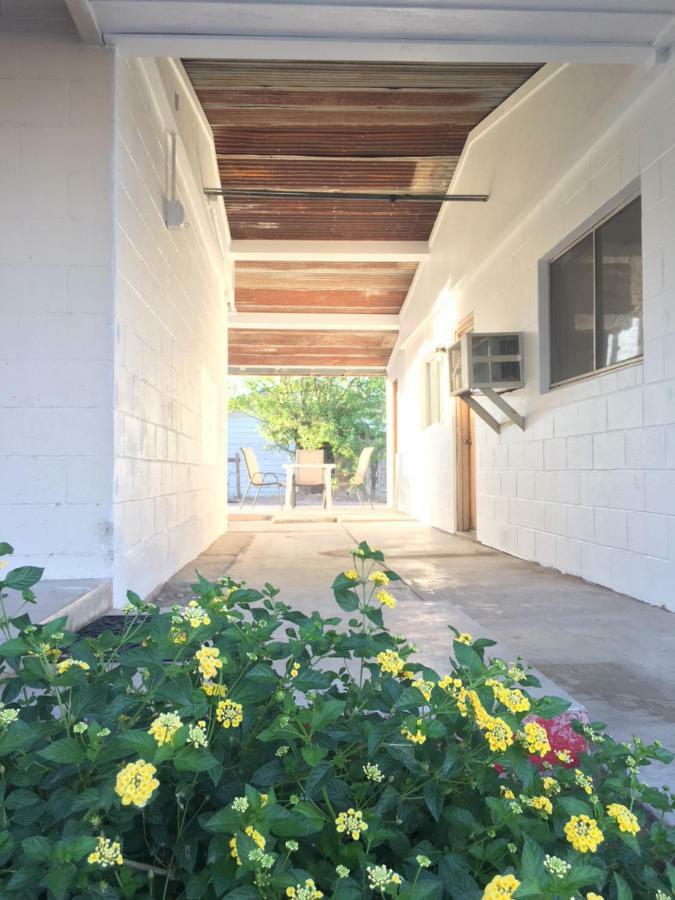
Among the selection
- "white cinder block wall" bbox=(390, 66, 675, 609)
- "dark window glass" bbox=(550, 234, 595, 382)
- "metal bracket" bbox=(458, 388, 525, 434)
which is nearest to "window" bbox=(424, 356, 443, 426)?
"white cinder block wall" bbox=(390, 66, 675, 609)

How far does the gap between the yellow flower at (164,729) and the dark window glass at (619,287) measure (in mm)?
3090

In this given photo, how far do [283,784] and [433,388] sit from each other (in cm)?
733

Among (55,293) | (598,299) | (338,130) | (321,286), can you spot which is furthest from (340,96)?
(321,286)

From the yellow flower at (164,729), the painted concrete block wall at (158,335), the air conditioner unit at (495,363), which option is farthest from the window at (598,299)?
the yellow flower at (164,729)

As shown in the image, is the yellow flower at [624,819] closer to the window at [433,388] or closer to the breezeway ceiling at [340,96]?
the breezeway ceiling at [340,96]

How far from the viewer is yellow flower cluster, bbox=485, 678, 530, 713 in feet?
2.88

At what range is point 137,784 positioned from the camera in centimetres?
69

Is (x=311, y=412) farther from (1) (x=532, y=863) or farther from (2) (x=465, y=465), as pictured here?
(1) (x=532, y=863)

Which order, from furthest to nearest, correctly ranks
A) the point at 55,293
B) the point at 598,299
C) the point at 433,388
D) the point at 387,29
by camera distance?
the point at 433,388 < the point at 598,299 < the point at 387,29 < the point at 55,293

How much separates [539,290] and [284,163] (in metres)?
2.83

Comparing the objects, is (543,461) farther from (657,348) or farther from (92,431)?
(92,431)

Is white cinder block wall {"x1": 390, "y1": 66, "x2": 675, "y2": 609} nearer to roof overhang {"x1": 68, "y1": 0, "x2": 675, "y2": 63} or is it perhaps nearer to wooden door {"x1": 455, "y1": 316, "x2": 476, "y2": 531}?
roof overhang {"x1": 68, "y1": 0, "x2": 675, "y2": 63}

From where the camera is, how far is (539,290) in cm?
439

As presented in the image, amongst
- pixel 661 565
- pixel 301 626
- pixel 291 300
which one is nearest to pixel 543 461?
pixel 661 565
